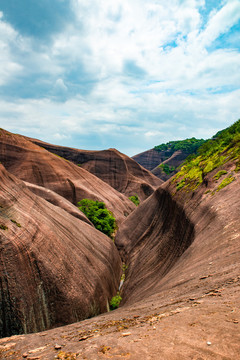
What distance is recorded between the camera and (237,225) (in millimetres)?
9750

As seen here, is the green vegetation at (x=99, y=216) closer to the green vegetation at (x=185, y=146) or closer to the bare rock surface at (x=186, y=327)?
the bare rock surface at (x=186, y=327)

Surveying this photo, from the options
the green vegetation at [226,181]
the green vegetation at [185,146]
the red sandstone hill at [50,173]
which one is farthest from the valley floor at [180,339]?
the green vegetation at [185,146]

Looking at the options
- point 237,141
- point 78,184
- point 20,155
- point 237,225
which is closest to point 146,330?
point 237,225

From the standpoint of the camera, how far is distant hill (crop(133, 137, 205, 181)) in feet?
365

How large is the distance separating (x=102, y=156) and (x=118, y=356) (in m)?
67.0

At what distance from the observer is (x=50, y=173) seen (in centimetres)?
4141

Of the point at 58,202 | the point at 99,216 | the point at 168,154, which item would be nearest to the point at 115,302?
the point at 58,202

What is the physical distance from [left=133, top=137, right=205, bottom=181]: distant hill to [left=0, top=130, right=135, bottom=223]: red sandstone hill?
67478 millimetres

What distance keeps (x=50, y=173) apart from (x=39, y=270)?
3264 cm

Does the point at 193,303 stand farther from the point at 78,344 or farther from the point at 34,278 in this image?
the point at 34,278

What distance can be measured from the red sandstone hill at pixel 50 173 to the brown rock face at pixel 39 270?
80.0ft

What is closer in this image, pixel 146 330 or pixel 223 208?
pixel 146 330

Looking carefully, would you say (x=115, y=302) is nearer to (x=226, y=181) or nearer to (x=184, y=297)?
(x=184, y=297)

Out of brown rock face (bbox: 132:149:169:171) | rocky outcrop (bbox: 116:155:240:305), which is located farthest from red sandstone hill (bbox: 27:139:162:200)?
brown rock face (bbox: 132:149:169:171)
